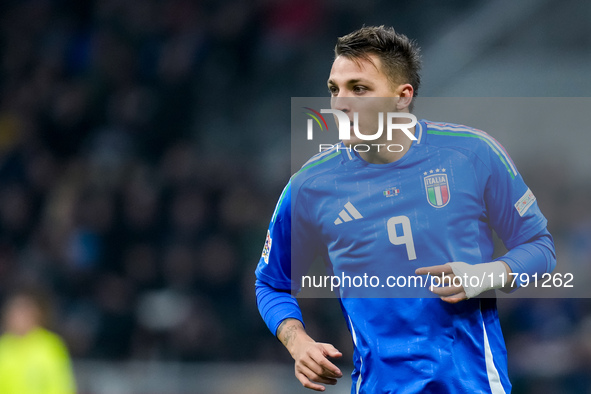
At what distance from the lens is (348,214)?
9.66 feet

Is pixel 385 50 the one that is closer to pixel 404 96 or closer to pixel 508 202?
Answer: pixel 404 96

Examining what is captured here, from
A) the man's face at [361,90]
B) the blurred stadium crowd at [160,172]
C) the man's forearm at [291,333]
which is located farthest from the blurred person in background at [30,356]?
the man's face at [361,90]

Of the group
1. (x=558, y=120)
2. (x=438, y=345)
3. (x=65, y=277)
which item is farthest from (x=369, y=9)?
(x=438, y=345)

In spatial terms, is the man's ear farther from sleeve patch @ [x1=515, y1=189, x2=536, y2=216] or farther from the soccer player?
sleeve patch @ [x1=515, y1=189, x2=536, y2=216]

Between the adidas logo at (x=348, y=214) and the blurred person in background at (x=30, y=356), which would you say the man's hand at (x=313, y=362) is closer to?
the adidas logo at (x=348, y=214)

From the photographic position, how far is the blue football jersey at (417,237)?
2.71 meters

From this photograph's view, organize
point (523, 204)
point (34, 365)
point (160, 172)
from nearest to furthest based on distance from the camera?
point (523, 204), point (34, 365), point (160, 172)

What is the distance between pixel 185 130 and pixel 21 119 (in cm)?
214

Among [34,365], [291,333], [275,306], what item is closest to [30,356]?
[34,365]

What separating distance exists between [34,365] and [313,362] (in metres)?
4.12

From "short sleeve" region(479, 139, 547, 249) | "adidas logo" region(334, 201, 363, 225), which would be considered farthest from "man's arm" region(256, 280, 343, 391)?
"short sleeve" region(479, 139, 547, 249)

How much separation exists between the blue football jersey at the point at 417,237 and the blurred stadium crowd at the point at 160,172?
3285mm

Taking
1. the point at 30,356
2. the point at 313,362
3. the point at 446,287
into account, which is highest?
the point at 30,356

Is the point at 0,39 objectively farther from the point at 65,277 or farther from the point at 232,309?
the point at 232,309
